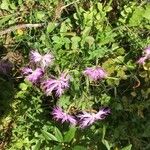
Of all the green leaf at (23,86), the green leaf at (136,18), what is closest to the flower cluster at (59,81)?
the green leaf at (23,86)

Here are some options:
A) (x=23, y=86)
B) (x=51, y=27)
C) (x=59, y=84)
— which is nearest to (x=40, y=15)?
(x=51, y=27)

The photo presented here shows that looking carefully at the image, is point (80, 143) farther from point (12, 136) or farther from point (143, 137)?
point (12, 136)

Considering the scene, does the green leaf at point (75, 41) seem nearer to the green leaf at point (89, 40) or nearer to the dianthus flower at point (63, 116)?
the green leaf at point (89, 40)

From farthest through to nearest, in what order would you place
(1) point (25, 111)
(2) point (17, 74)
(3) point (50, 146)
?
(2) point (17, 74) < (1) point (25, 111) < (3) point (50, 146)

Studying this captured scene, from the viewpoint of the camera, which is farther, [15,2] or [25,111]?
[15,2]

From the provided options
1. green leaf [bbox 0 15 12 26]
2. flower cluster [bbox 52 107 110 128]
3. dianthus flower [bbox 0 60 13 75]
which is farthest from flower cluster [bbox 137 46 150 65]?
green leaf [bbox 0 15 12 26]

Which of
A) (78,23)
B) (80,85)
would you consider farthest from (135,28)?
(80,85)

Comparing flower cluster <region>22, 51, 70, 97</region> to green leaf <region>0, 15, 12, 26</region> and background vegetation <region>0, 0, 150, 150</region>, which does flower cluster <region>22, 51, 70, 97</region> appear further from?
green leaf <region>0, 15, 12, 26</region>
